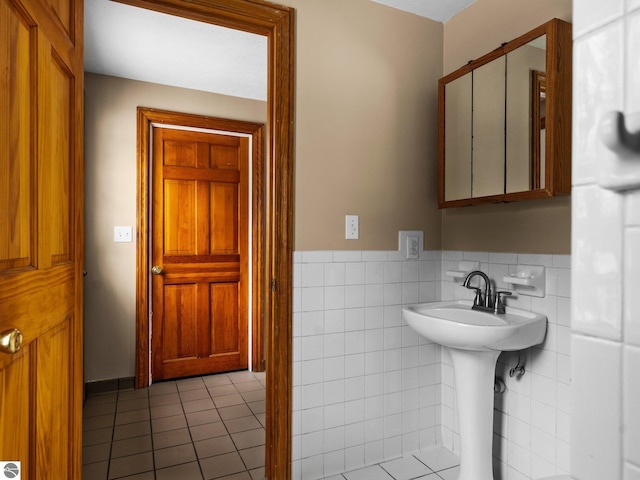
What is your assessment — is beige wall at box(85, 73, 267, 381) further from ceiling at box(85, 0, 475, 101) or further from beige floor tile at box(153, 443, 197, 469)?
beige floor tile at box(153, 443, 197, 469)

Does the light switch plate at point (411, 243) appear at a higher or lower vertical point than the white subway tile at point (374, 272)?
higher

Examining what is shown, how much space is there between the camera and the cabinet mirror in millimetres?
1540

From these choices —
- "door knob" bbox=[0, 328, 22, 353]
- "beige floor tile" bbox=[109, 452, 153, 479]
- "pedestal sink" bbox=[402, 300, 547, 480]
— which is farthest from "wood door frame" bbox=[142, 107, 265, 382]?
"door knob" bbox=[0, 328, 22, 353]

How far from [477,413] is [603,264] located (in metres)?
1.54

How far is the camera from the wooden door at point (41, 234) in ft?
2.87

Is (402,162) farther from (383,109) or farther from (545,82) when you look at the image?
(545,82)

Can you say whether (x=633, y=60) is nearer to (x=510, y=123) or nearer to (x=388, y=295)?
(x=510, y=123)

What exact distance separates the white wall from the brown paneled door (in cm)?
315

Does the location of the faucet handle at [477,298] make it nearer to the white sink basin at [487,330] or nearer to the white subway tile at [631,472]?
the white sink basin at [487,330]

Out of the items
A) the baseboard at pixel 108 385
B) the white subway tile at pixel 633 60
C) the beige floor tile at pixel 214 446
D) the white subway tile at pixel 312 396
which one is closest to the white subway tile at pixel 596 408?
the white subway tile at pixel 633 60

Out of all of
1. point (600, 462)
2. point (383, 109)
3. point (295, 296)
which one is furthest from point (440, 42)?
point (600, 462)

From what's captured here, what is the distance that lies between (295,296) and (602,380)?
4.94ft

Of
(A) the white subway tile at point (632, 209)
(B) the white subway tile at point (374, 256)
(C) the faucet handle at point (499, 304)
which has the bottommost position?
(C) the faucet handle at point (499, 304)

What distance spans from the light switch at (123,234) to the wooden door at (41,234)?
5.93 feet
